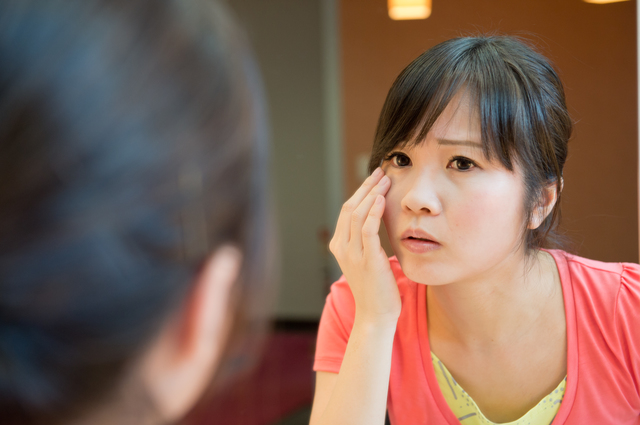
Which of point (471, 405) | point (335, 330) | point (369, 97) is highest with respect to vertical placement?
point (369, 97)

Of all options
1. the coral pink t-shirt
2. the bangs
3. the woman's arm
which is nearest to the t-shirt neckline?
the coral pink t-shirt

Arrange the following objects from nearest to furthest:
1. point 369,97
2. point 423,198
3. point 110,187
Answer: point 110,187
point 423,198
point 369,97

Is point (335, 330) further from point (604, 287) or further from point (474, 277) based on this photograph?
point (604, 287)

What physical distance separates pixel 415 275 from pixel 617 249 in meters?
0.51

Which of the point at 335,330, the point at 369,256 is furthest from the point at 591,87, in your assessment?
the point at 335,330

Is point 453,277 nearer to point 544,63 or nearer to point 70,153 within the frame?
point 544,63

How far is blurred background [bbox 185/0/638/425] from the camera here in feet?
3.16

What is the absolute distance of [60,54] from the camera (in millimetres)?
254

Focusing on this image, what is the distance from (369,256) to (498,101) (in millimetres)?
292

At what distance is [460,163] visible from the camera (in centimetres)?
74

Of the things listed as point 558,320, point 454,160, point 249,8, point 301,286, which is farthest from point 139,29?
point 301,286

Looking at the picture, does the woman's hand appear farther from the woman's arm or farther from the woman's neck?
the woman's neck

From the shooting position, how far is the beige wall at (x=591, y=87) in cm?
96

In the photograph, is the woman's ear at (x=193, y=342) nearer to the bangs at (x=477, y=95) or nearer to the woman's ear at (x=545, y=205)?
the bangs at (x=477, y=95)
